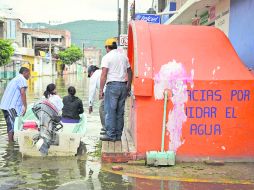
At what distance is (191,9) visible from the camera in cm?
1351

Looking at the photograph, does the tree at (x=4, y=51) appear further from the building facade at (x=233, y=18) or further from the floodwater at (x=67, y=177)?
the floodwater at (x=67, y=177)

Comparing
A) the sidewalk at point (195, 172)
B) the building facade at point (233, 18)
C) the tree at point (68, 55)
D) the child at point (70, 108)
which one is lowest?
the sidewalk at point (195, 172)

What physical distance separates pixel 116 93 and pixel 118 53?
A: 0.70 metres

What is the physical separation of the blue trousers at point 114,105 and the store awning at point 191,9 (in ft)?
18.2

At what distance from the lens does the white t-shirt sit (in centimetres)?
721

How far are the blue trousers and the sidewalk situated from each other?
2.66 ft

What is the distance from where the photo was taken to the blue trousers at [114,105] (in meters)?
7.22

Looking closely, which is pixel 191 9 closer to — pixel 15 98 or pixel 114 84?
pixel 15 98

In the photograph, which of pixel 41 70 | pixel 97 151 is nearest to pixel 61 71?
pixel 41 70

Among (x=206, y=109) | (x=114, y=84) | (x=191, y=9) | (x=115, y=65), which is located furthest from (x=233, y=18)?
(x=114, y=84)

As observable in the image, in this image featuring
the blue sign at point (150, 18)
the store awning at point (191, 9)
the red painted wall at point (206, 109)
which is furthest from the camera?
the blue sign at point (150, 18)

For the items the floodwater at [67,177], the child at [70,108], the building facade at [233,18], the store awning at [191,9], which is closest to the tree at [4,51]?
the store awning at [191,9]

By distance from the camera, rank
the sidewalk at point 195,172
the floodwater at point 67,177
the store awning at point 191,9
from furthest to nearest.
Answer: the store awning at point 191,9 → the sidewalk at point 195,172 → the floodwater at point 67,177

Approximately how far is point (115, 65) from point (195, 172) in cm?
225
